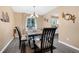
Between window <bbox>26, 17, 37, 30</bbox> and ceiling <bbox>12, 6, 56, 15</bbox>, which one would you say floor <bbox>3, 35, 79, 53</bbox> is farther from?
ceiling <bbox>12, 6, 56, 15</bbox>

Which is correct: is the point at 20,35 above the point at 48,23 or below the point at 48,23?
below

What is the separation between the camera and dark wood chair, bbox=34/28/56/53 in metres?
1.58

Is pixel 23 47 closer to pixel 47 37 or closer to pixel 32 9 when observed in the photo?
pixel 47 37

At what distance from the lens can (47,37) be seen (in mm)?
1610

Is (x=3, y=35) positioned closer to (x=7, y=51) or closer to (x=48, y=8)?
(x=7, y=51)

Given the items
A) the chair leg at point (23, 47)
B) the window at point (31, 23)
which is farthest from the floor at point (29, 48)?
the window at point (31, 23)

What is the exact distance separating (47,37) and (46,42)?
0.11m

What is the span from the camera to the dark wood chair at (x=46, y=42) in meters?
1.58

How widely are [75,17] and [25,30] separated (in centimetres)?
81

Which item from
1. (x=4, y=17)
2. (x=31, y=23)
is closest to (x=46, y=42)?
(x=31, y=23)

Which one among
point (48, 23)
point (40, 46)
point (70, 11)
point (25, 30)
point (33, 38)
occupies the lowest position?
point (40, 46)

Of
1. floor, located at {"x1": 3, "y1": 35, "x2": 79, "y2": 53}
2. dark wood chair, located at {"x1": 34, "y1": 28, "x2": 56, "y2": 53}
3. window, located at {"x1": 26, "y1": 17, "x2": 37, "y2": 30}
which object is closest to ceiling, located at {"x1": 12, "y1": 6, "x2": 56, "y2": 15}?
window, located at {"x1": 26, "y1": 17, "x2": 37, "y2": 30}
